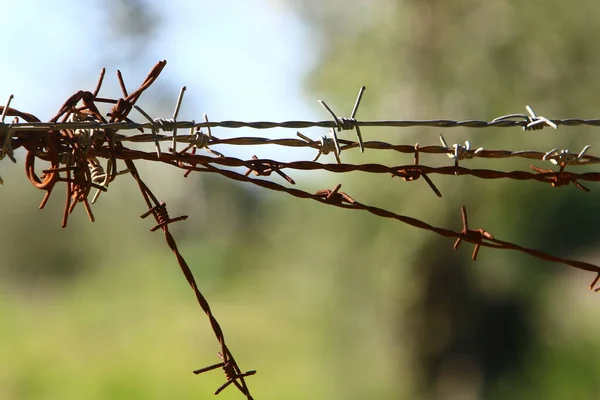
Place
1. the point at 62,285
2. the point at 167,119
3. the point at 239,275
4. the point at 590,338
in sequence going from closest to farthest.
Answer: the point at 167,119, the point at 590,338, the point at 62,285, the point at 239,275

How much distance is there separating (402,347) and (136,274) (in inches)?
117

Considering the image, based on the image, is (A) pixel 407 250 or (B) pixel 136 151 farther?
(A) pixel 407 250

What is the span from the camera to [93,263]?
552cm

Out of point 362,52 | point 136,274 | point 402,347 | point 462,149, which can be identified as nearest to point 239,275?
point 136,274

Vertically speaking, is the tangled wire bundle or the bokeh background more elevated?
the bokeh background

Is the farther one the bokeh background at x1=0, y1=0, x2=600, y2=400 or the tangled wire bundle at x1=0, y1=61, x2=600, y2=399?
the bokeh background at x1=0, y1=0, x2=600, y2=400

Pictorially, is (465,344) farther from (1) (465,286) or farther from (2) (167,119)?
(2) (167,119)

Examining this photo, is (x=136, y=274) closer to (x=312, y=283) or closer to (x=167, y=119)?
(x=312, y=283)

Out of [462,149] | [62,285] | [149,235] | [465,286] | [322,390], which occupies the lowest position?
[462,149]

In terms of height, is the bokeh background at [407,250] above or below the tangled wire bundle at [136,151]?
above

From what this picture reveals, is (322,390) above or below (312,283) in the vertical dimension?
below

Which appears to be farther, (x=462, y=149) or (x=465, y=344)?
(x=465, y=344)

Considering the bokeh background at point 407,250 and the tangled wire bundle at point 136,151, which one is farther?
the bokeh background at point 407,250

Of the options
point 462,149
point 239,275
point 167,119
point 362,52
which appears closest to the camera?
point 167,119
